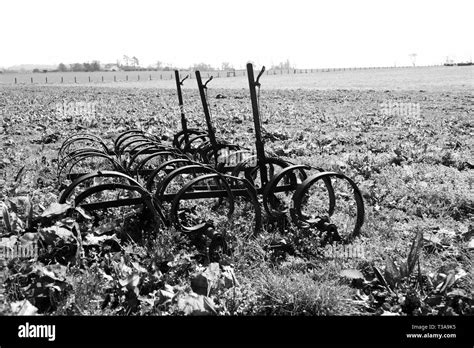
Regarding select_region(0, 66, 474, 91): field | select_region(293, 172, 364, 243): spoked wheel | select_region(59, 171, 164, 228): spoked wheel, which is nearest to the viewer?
select_region(59, 171, 164, 228): spoked wheel

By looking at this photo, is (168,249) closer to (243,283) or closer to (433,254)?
(243,283)

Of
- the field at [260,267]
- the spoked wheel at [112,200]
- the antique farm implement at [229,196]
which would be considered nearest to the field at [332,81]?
the field at [260,267]

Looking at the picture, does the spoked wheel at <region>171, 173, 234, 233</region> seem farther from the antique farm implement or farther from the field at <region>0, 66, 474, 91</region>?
the field at <region>0, 66, 474, 91</region>

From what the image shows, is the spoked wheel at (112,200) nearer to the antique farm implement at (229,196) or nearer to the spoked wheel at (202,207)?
the antique farm implement at (229,196)

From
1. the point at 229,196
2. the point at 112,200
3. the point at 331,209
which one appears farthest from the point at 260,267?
the point at 112,200

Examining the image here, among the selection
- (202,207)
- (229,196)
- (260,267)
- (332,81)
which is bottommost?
(260,267)

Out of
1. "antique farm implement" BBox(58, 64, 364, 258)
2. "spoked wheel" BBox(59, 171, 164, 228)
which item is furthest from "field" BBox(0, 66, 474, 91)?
"spoked wheel" BBox(59, 171, 164, 228)

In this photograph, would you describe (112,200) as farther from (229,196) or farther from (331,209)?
(331,209)

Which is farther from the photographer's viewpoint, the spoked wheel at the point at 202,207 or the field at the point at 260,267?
the spoked wheel at the point at 202,207
